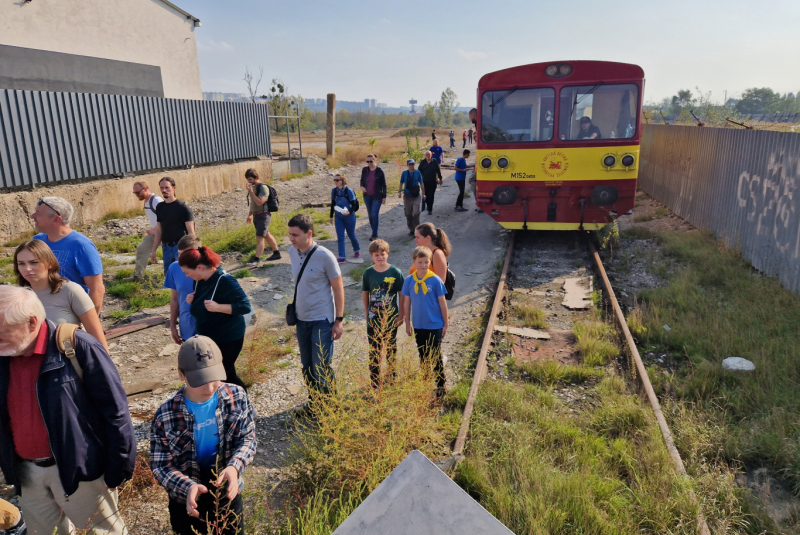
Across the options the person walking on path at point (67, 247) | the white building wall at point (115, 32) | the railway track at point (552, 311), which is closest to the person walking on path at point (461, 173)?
the railway track at point (552, 311)

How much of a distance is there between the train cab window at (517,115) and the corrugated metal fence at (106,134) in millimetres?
9760

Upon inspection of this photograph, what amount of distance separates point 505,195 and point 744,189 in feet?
13.4

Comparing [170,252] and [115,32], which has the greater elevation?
[115,32]

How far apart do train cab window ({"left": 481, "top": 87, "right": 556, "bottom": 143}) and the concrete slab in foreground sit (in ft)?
28.5

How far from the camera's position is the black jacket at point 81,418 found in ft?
8.04

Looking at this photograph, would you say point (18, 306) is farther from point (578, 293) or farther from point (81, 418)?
point (578, 293)

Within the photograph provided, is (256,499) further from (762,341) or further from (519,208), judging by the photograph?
(519,208)

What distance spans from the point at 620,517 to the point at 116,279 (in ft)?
26.5

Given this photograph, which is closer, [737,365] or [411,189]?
[737,365]

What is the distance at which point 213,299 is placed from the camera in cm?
Result: 402

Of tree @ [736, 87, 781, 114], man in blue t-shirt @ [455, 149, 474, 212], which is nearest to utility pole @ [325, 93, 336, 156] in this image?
man in blue t-shirt @ [455, 149, 474, 212]

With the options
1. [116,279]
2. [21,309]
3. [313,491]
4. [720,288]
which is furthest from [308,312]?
[720,288]

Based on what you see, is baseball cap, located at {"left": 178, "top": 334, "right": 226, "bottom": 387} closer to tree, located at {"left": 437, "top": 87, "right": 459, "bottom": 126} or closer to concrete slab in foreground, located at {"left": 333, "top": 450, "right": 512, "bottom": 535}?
concrete slab in foreground, located at {"left": 333, "top": 450, "right": 512, "bottom": 535}

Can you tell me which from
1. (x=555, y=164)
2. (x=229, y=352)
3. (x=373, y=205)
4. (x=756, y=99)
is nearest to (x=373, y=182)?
(x=373, y=205)
